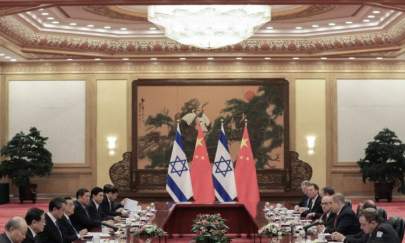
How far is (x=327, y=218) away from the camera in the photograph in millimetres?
9062

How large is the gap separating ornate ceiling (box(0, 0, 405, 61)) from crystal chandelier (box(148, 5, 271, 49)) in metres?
2.35

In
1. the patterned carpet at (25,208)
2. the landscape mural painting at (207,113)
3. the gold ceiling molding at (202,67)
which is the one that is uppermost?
the gold ceiling molding at (202,67)

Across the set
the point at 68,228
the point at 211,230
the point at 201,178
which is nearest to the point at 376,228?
the point at 211,230

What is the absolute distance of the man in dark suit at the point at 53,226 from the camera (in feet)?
24.2

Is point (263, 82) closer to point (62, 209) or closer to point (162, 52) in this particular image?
point (162, 52)

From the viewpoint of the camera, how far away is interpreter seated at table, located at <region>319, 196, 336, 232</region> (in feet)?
27.8

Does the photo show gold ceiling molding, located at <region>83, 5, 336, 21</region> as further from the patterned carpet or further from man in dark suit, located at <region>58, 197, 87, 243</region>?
man in dark suit, located at <region>58, 197, 87, 243</region>

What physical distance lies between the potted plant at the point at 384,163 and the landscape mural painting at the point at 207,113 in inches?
90.4

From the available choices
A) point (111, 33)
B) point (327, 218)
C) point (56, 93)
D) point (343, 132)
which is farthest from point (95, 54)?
point (327, 218)

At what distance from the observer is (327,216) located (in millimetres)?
9219

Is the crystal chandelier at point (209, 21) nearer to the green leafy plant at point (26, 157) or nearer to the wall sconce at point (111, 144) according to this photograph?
the wall sconce at point (111, 144)

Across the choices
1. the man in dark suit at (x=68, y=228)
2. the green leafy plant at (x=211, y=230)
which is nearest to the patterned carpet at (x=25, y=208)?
the man in dark suit at (x=68, y=228)

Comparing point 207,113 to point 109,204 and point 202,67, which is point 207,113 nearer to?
point 202,67

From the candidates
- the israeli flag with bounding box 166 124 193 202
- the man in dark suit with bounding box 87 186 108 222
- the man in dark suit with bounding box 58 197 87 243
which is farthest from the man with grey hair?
the israeli flag with bounding box 166 124 193 202
